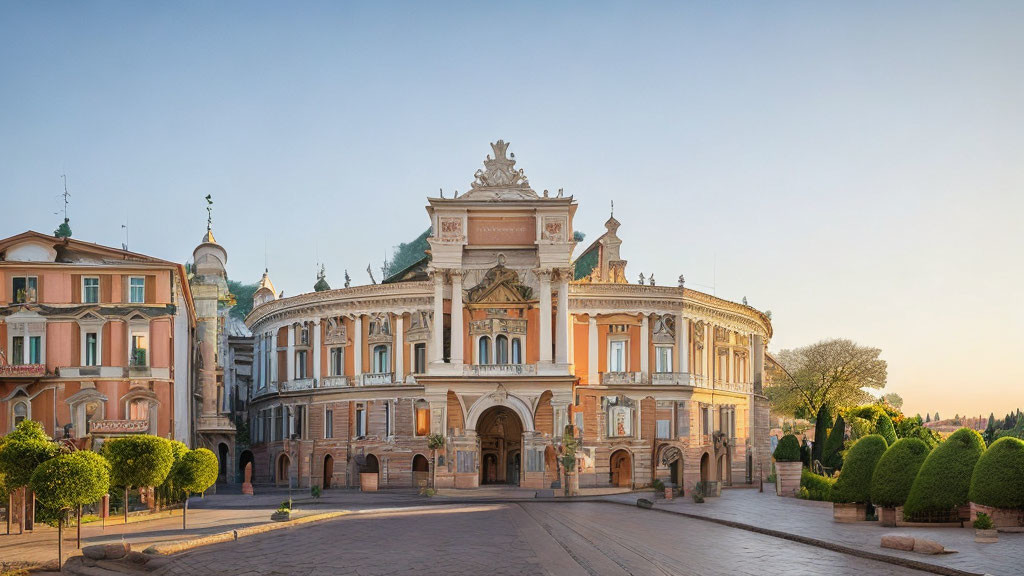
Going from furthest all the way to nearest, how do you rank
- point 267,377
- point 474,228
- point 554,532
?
point 267,377, point 474,228, point 554,532

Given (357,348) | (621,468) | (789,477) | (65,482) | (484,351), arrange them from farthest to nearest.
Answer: (357,348)
(621,468)
(484,351)
(789,477)
(65,482)

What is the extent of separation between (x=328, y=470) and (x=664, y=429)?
2224cm

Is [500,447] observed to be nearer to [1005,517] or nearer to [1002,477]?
[1005,517]

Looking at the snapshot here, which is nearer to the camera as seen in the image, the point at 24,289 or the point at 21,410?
the point at 21,410

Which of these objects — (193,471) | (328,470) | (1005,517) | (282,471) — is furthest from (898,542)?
(282,471)

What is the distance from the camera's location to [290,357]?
230ft

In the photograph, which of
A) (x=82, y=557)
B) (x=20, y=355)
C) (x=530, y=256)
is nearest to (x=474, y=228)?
(x=530, y=256)

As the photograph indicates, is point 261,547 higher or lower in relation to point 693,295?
lower

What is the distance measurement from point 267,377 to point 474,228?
72.2 feet

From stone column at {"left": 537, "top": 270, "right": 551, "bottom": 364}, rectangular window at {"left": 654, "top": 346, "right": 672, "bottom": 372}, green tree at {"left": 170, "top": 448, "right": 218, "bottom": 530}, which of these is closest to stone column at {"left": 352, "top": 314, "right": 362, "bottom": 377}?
stone column at {"left": 537, "top": 270, "right": 551, "bottom": 364}

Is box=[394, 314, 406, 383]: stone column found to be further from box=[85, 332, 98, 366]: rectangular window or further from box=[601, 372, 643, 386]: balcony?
box=[85, 332, 98, 366]: rectangular window

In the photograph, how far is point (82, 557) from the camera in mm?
25938

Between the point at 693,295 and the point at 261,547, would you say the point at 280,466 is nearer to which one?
the point at 693,295

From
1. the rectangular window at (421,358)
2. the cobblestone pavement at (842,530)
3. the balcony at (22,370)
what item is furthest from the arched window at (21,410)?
the cobblestone pavement at (842,530)
